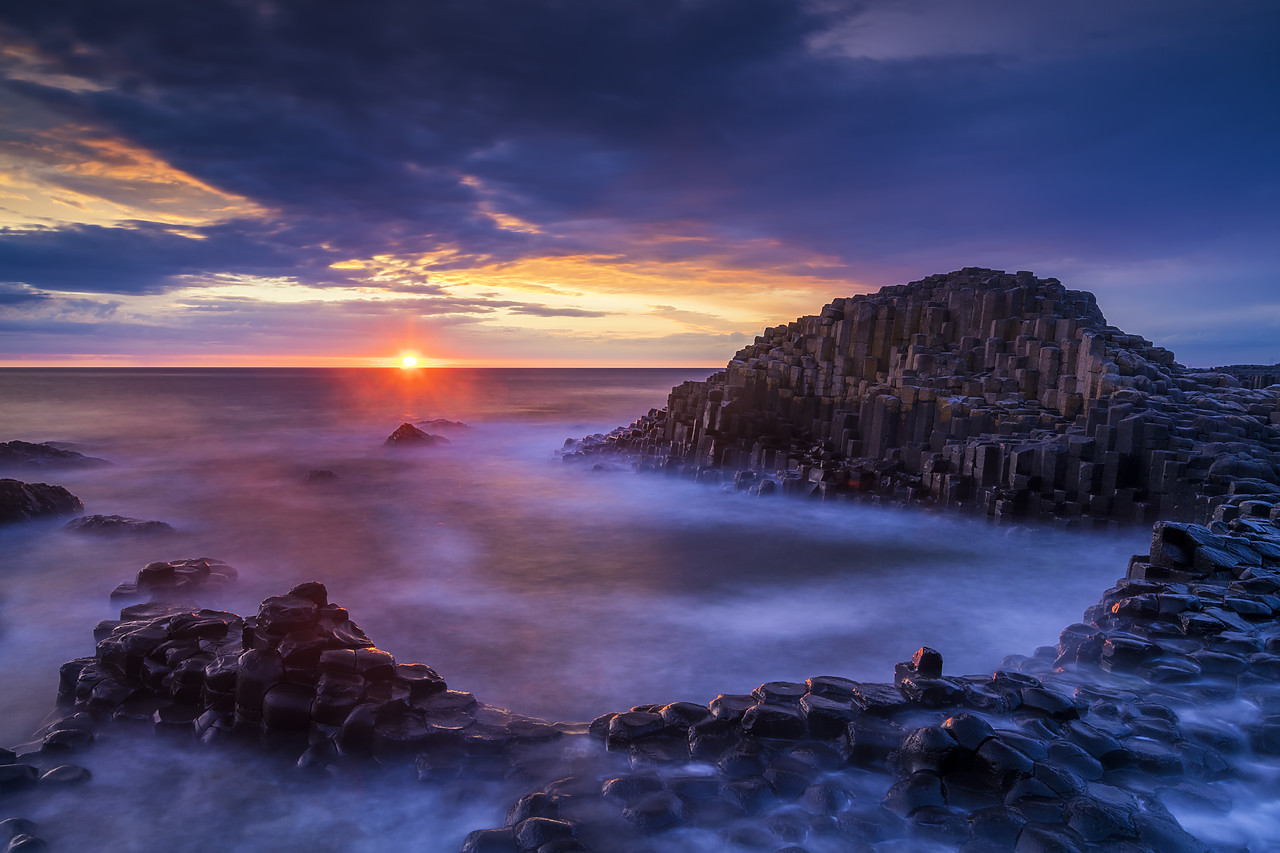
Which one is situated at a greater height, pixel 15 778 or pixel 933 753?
pixel 933 753

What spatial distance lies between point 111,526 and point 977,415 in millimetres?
19488

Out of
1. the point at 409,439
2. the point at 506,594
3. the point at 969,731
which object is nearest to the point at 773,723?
the point at 969,731

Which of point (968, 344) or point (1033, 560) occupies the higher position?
point (968, 344)

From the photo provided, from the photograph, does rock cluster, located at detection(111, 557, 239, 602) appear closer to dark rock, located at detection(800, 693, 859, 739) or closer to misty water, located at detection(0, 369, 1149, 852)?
misty water, located at detection(0, 369, 1149, 852)

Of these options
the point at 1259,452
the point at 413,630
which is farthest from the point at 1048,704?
the point at 1259,452

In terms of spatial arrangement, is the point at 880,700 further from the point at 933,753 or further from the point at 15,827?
the point at 15,827

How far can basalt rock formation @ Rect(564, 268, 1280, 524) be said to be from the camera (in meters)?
14.4

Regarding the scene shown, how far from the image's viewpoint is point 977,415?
1777 cm

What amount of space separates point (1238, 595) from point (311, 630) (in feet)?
31.3

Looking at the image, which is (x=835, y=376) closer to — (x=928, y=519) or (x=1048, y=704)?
(x=928, y=519)

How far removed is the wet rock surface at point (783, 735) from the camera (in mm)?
4336

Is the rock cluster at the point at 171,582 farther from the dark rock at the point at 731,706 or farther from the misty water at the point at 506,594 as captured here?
the dark rock at the point at 731,706

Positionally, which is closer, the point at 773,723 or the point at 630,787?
A: the point at 630,787

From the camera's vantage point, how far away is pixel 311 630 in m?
6.21
